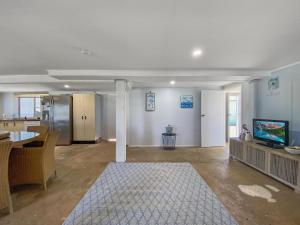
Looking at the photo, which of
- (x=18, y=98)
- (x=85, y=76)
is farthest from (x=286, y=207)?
(x=18, y=98)

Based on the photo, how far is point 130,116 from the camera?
19.2ft

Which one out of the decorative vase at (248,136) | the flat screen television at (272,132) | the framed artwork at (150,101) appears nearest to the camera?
the flat screen television at (272,132)

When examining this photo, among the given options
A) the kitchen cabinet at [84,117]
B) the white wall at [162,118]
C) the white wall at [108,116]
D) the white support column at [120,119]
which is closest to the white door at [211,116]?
the white wall at [162,118]

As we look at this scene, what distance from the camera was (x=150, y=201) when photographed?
233cm

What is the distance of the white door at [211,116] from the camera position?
222 inches

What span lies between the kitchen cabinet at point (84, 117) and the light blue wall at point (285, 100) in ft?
16.9

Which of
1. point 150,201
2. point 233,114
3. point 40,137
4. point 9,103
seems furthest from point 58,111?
point 233,114

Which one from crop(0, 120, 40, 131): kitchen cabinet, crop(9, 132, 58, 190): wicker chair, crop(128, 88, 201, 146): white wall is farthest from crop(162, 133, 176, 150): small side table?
crop(0, 120, 40, 131): kitchen cabinet

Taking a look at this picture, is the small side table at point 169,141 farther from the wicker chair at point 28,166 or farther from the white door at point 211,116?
the wicker chair at point 28,166

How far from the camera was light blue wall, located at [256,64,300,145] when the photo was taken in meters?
3.12

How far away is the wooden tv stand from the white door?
57.9 inches

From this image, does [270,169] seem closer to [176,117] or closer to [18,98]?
[176,117]

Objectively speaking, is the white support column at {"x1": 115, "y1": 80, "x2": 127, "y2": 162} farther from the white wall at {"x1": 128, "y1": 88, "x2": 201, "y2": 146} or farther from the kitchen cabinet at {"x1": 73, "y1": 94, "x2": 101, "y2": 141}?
the kitchen cabinet at {"x1": 73, "y1": 94, "x2": 101, "y2": 141}

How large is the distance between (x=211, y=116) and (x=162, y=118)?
1.60 m
